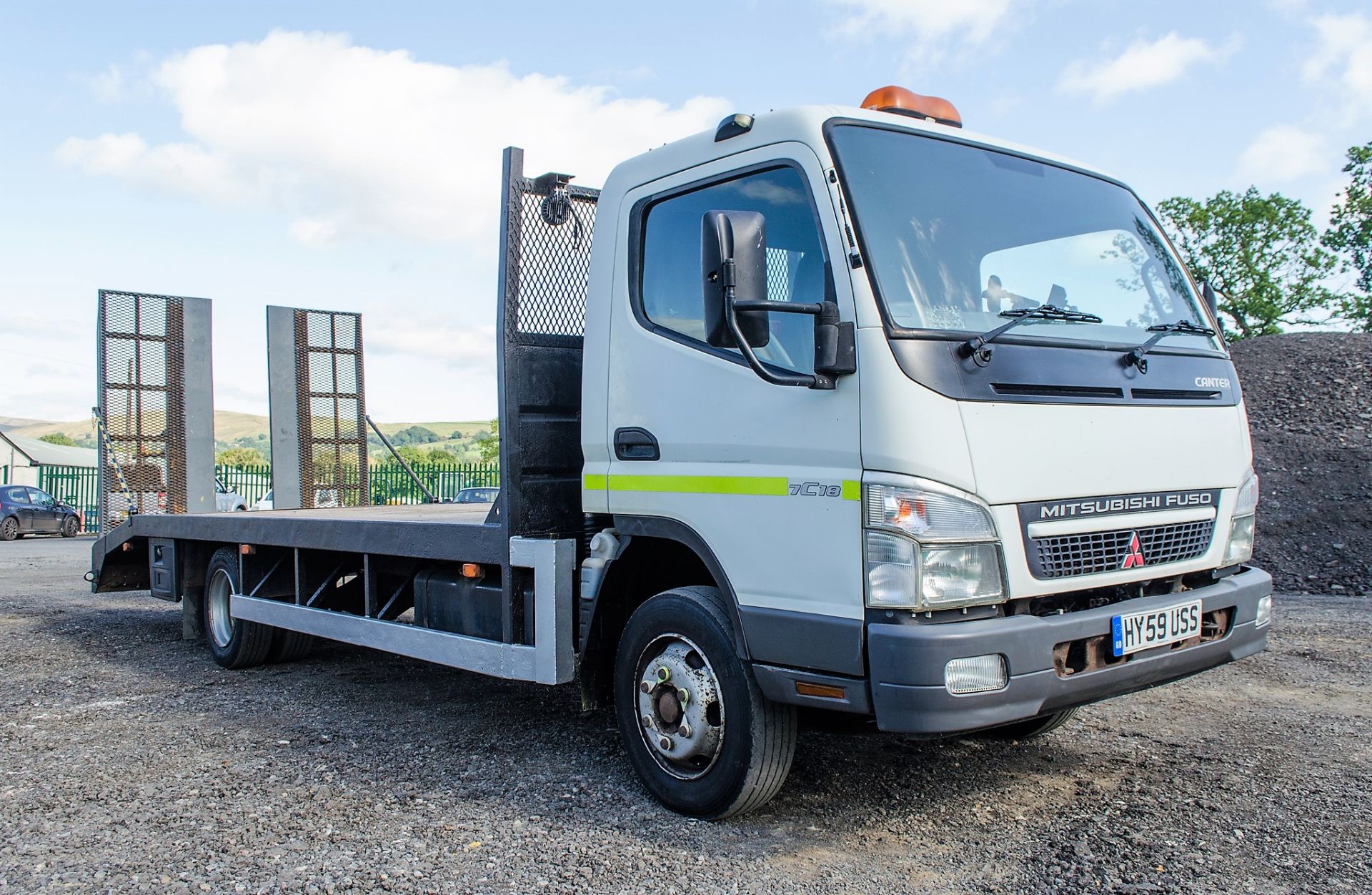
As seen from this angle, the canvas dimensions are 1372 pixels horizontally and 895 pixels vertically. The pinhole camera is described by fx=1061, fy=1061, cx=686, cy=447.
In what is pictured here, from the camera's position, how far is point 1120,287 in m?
4.08

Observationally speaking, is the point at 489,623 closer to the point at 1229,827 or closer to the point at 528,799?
the point at 528,799

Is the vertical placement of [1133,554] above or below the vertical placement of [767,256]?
below

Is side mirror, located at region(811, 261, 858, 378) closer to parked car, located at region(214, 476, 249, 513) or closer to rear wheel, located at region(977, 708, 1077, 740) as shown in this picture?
rear wheel, located at region(977, 708, 1077, 740)

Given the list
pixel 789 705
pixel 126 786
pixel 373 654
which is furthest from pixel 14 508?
pixel 789 705

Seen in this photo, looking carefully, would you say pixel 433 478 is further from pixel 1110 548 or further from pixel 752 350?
pixel 1110 548

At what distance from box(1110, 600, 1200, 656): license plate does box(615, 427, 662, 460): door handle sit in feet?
5.60

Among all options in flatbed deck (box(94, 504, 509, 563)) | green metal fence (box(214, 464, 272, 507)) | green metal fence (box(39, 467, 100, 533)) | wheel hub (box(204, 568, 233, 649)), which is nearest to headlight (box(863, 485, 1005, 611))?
flatbed deck (box(94, 504, 509, 563))

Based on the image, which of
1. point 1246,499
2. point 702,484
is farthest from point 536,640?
point 1246,499

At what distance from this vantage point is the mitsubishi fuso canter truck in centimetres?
326

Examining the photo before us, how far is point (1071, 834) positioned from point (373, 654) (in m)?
5.32

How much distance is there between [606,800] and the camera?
4105 millimetres

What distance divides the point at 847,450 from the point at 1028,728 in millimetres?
2131

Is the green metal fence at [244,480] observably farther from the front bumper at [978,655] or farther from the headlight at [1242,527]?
the front bumper at [978,655]

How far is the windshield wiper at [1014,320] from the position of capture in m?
3.33
